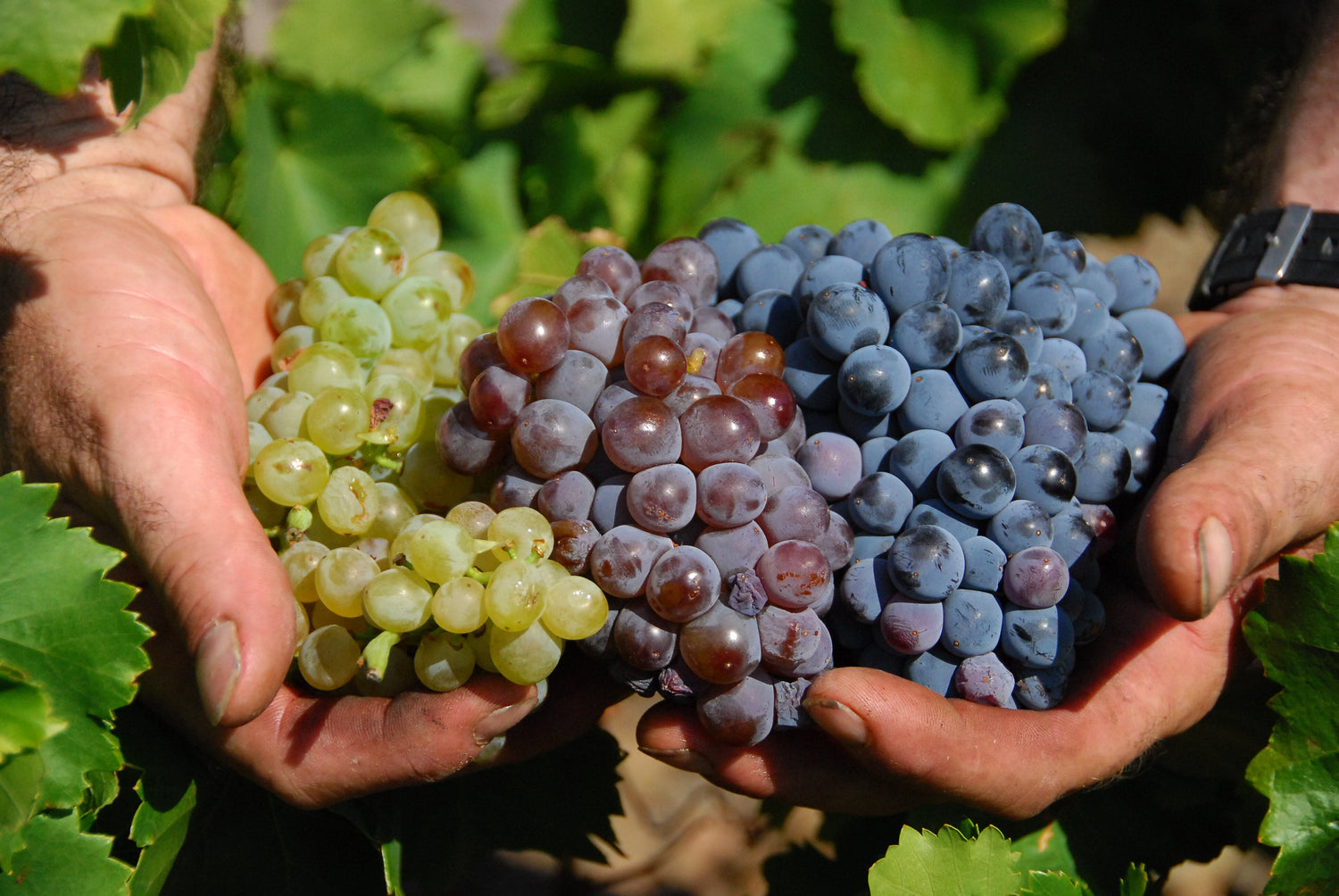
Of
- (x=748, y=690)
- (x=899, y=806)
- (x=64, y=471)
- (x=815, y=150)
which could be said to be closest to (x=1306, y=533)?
(x=899, y=806)

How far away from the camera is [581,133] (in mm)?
2352

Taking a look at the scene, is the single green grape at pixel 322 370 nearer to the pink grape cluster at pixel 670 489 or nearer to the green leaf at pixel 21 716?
the pink grape cluster at pixel 670 489

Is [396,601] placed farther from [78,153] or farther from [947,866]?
[78,153]

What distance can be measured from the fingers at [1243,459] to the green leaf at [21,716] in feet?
3.41

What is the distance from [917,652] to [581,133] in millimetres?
1690

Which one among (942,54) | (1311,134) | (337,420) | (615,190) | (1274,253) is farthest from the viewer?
(615,190)

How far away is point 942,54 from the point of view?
2041mm

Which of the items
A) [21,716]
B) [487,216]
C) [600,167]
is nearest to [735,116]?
[600,167]

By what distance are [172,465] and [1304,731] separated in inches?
50.1

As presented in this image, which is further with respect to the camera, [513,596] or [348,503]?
[348,503]

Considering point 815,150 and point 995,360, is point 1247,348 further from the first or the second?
point 815,150

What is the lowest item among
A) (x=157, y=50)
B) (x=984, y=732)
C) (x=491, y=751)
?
(x=491, y=751)

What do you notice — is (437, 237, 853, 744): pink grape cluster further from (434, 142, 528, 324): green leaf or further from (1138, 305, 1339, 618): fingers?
(434, 142, 528, 324): green leaf

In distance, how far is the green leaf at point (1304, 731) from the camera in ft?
3.39
